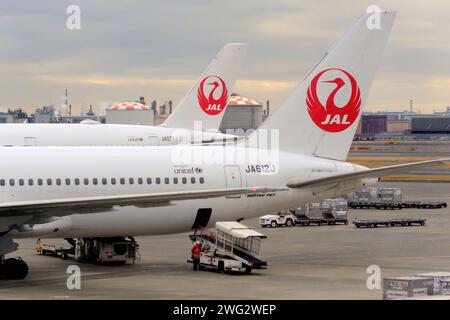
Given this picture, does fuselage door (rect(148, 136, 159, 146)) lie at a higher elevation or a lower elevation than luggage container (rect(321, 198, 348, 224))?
higher

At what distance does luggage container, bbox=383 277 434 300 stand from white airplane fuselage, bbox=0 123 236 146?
35.5 m

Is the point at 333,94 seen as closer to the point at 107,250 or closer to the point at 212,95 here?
the point at 107,250

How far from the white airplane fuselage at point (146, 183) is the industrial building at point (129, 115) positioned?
89.4 m

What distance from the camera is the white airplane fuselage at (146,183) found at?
4222 cm

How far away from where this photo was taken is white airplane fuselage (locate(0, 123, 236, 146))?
63219mm

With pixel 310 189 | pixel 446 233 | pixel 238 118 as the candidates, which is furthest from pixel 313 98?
pixel 238 118

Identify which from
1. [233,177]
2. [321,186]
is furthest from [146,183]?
[321,186]

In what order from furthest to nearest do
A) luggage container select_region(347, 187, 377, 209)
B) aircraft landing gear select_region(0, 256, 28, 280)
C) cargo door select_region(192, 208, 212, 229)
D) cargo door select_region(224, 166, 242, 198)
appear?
luggage container select_region(347, 187, 377, 209) < cargo door select_region(224, 166, 242, 198) < cargo door select_region(192, 208, 212, 229) < aircraft landing gear select_region(0, 256, 28, 280)

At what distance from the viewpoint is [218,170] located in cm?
4522

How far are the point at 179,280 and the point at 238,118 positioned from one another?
148784mm

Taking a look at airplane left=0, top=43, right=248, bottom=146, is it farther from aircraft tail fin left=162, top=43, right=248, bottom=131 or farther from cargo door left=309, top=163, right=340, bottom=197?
cargo door left=309, top=163, right=340, bottom=197

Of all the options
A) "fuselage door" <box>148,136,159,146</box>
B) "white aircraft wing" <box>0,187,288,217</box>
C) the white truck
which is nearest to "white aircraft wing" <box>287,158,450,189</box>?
"white aircraft wing" <box>0,187,288,217</box>

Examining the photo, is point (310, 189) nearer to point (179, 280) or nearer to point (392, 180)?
point (179, 280)

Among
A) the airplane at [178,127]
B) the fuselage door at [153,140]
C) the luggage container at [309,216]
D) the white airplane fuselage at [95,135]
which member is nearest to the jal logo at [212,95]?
the airplane at [178,127]
